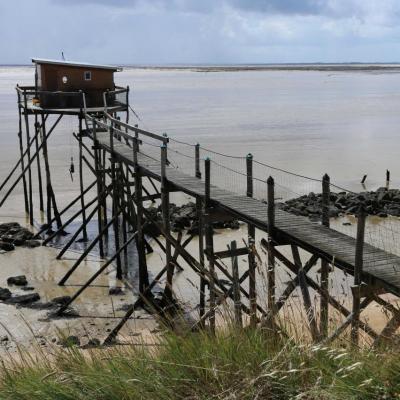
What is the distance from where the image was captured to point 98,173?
16391mm

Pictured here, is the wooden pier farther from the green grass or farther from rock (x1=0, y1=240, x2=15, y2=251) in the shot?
rock (x1=0, y1=240, x2=15, y2=251)

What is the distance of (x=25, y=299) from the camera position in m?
13.6

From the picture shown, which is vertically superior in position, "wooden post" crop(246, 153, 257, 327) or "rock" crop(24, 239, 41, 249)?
"wooden post" crop(246, 153, 257, 327)

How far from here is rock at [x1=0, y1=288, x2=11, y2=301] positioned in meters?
13.6

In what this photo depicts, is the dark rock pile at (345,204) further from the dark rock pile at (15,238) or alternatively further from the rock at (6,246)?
the rock at (6,246)

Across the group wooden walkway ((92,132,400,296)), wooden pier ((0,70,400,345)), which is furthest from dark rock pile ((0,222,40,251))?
wooden walkway ((92,132,400,296))

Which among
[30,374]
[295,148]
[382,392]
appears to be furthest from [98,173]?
[295,148]

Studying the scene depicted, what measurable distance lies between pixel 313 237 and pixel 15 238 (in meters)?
11.8

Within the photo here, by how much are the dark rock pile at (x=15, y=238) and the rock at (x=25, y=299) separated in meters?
4.00

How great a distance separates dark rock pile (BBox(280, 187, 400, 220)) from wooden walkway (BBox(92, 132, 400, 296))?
892cm

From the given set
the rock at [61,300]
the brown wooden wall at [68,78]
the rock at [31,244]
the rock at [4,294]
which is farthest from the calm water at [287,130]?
the rock at [61,300]

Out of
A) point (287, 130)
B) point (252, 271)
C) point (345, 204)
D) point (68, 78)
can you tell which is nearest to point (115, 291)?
point (252, 271)

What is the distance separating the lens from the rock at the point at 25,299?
13516 mm

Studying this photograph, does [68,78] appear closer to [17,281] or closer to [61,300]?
[17,281]
